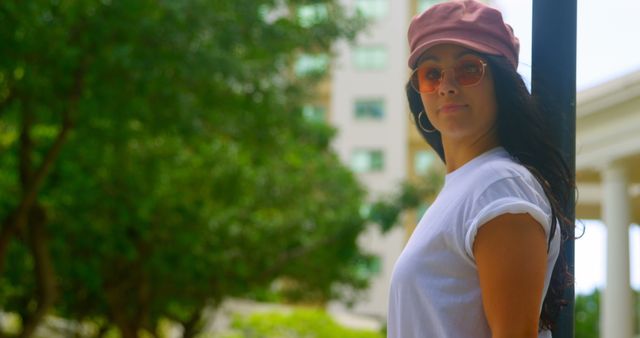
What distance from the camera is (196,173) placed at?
21.9 metres

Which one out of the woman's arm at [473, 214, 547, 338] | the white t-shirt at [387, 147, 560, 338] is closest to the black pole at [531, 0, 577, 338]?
the white t-shirt at [387, 147, 560, 338]

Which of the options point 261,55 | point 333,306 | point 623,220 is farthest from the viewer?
point 333,306

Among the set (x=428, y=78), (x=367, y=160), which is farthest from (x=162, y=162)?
(x=367, y=160)

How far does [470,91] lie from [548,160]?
200 millimetres

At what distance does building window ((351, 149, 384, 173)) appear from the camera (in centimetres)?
A: 5516

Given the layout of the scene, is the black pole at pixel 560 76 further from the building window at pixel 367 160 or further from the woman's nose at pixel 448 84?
the building window at pixel 367 160

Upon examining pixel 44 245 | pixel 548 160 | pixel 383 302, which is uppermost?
pixel 548 160

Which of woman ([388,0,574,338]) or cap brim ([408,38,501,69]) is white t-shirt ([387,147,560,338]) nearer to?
woman ([388,0,574,338])

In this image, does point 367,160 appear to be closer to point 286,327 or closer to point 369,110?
point 369,110

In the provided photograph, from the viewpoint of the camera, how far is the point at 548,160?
2277 mm

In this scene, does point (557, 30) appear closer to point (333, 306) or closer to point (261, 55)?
point (261, 55)

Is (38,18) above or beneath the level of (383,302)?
above

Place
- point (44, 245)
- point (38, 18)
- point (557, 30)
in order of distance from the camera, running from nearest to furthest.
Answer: point (557, 30), point (38, 18), point (44, 245)

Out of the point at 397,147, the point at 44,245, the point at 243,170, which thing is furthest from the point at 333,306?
the point at 44,245
